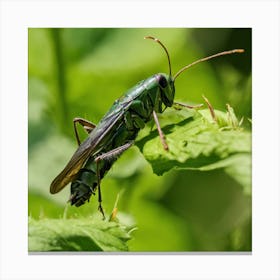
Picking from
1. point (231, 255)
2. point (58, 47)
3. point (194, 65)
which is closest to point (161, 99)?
point (194, 65)

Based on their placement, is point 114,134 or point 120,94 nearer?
point 114,134

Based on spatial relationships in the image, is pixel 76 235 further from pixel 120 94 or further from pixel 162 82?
pixel 162 82

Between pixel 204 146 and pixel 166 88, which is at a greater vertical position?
pixel 166 88

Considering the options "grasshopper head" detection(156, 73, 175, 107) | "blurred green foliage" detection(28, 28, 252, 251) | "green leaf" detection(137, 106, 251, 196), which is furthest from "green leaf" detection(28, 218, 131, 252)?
"grasshopper head" detection(156, 73, 175, 107)

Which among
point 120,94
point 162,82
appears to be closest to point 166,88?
point 162,82

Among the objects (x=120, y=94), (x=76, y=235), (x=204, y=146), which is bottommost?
(x=76, y=235)

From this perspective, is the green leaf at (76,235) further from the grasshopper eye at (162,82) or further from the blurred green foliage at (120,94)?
the grasshopper eye at (162,82)
